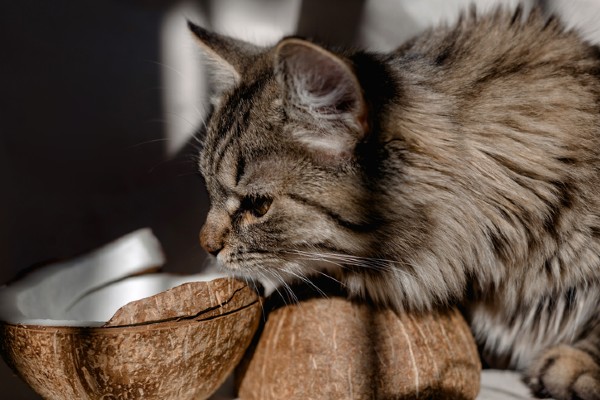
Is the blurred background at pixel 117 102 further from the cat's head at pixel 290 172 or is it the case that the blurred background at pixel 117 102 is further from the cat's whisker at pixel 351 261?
the cat's whisker at pixel 351 261

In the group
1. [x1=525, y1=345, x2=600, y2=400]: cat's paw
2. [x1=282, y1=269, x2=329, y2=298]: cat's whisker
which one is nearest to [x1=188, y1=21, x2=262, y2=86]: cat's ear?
[x1=282, y1=269, x2=329, y2=298]: cat's whisker

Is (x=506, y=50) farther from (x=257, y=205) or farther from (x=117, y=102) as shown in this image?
(x=117, y=102)

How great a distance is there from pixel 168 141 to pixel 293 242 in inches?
33.8

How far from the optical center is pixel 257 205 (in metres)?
1.30

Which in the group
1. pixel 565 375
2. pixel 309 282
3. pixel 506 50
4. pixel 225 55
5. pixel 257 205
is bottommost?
pixel 565 375

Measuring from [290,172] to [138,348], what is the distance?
431 mm

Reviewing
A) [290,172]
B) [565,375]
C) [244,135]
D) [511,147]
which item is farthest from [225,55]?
[565,375]

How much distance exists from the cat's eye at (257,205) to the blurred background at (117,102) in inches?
17.7

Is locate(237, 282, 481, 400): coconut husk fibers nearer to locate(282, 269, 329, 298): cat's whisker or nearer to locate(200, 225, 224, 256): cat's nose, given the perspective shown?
locate(282, 269, 329, 298): cat's whisker

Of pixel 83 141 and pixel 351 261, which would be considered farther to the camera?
pixel 83 141

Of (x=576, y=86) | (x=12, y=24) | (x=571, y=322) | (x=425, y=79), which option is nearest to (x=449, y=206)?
(x=425, y=79)

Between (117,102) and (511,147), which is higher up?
(511,147)

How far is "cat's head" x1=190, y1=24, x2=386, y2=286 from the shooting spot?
1134 millimetres

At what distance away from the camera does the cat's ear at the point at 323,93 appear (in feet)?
3.47
